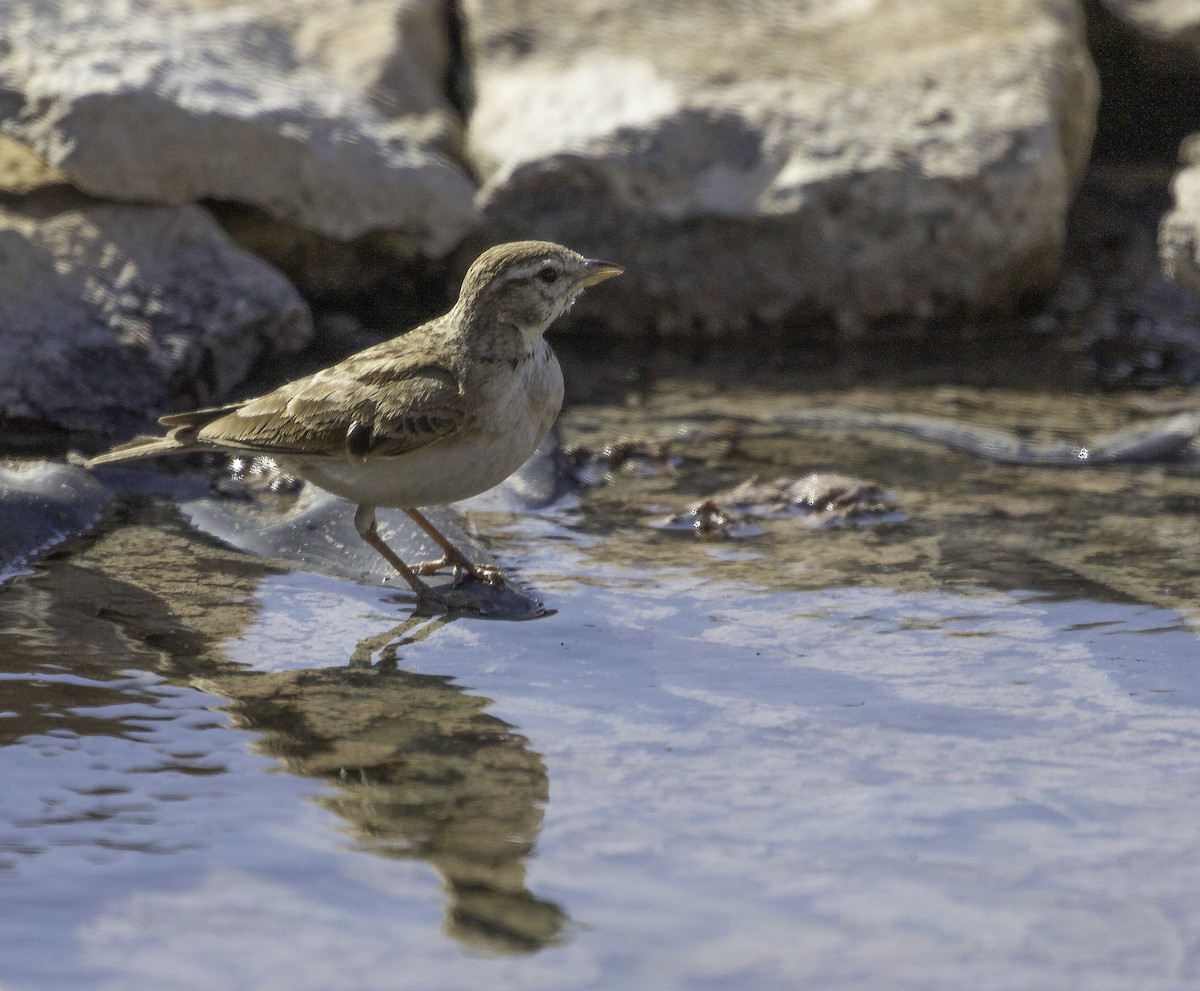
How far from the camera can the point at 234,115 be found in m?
9.36

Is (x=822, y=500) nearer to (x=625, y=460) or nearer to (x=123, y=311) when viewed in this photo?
(x=625, y=460)

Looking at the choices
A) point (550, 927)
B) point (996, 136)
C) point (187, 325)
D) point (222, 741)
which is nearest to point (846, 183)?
point (996, 136)

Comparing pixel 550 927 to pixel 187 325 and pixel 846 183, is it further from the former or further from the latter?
pixel 846 183

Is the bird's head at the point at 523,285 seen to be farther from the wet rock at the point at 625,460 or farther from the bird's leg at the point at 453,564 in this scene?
the wet rock at the point at 625,460

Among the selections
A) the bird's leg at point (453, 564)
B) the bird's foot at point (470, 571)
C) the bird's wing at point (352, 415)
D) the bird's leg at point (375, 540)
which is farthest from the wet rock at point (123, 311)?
the bird's foot at point (470, 571)

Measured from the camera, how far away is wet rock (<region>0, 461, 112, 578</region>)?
681 cm

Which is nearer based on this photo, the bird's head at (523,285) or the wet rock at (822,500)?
the bird's head at (523,285)

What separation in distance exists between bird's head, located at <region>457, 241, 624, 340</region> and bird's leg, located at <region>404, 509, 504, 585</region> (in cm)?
95

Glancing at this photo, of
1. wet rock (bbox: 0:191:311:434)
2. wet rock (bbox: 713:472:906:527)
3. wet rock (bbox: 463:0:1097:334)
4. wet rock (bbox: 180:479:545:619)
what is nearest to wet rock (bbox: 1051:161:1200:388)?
wet rock (bbox: 463:0:1097:334)

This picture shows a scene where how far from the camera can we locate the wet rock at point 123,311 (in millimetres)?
8508

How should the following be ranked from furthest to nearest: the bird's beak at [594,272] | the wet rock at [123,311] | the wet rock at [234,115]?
the wet rock at [234,115] < the wet rock at [123,311] < the bird's beak at [594,272]

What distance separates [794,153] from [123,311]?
14.4 feet

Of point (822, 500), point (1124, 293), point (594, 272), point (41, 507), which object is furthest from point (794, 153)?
point (41, 507)

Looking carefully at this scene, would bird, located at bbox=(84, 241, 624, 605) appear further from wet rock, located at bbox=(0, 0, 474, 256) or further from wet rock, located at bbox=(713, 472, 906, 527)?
wet rock, located at bbox=(0, 0, 474, 256)
